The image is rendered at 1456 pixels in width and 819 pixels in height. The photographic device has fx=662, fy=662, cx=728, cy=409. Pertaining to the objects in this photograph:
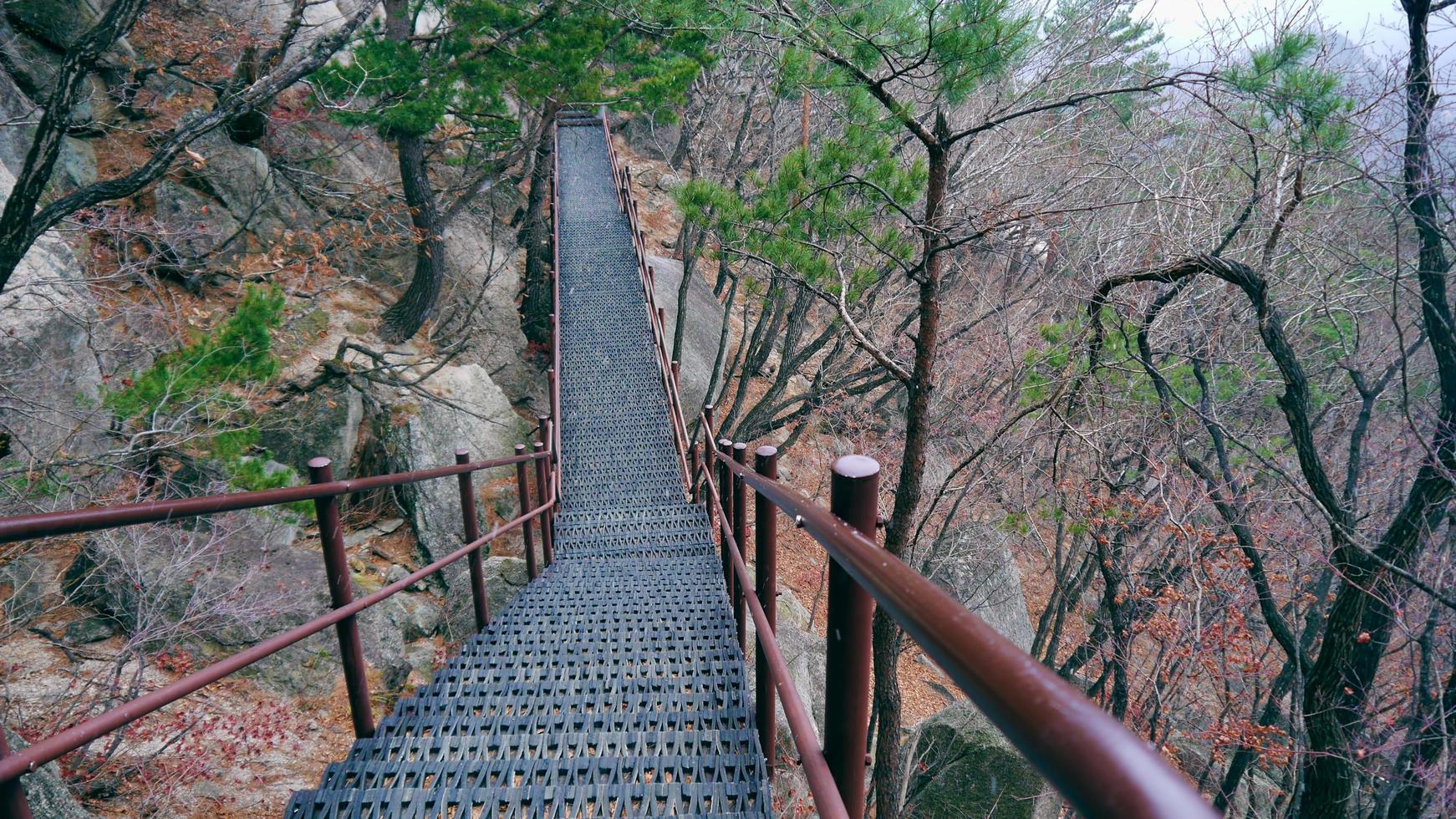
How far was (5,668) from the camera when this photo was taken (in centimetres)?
412

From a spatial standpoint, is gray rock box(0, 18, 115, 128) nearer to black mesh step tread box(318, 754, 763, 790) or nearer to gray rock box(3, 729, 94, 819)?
gray rock box(3, 729, 94, 819)

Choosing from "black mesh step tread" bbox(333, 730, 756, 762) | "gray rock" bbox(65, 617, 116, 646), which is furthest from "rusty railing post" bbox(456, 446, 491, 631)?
"gray rock" bbox(65, 617, 116, 646)

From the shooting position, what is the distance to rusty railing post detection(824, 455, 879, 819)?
3.43 ft

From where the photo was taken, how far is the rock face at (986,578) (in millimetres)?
12352

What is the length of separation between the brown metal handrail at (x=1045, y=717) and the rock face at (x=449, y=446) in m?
7.38

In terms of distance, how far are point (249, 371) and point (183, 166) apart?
5.04 meters

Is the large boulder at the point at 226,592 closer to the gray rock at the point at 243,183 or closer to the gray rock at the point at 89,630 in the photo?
the gray rock at the point at 89,630

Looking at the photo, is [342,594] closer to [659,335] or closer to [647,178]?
[659,335]

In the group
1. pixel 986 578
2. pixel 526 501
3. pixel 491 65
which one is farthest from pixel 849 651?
pixel 986 578

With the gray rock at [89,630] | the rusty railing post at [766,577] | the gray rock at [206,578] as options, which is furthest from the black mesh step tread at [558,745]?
the gray rock at [89,630]

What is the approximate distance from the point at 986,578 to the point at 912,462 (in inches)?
323

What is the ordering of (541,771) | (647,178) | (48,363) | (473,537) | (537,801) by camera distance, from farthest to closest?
(647,178) < (48,363) < (473,537) < (541,771) < (537,801)

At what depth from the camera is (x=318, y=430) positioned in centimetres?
787

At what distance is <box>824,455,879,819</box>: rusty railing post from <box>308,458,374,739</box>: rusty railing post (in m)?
1.58
